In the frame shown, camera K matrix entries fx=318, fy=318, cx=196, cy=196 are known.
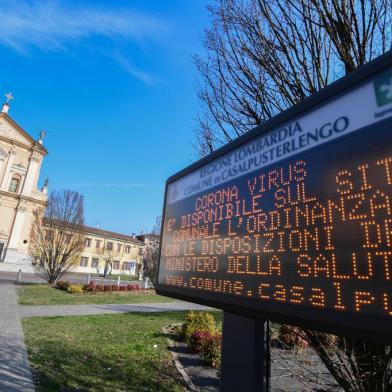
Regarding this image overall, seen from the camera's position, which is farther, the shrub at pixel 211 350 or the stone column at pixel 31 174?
the stone column at pixel 31 174

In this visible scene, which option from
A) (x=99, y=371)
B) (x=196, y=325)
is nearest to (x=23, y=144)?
(x=196, y=325)

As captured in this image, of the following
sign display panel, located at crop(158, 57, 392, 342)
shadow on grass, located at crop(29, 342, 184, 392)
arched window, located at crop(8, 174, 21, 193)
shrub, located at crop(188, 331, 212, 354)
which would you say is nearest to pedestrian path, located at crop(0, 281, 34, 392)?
shadow on grass, located at crop(29, 342, 184, 392)

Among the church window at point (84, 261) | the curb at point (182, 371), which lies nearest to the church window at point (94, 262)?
the church window at point (84, 261)

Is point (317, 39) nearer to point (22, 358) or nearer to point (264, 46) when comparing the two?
point (264, 46)

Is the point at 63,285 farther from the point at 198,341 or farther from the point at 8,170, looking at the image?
the point at 8,170

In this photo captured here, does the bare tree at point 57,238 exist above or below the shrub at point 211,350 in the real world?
above

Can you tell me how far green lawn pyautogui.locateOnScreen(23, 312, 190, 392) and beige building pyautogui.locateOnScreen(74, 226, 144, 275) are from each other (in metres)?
48.8

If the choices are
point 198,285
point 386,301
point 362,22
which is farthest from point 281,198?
point 362,22

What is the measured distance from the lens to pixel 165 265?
4.11 meters

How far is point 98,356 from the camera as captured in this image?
7.38m

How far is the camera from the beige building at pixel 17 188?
131ft

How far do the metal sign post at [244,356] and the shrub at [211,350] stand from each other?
4782 mm

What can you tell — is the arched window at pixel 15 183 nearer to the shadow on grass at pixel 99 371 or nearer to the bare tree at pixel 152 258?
the bare tree at pixel 152 258

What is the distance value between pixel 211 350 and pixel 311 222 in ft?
22.9
